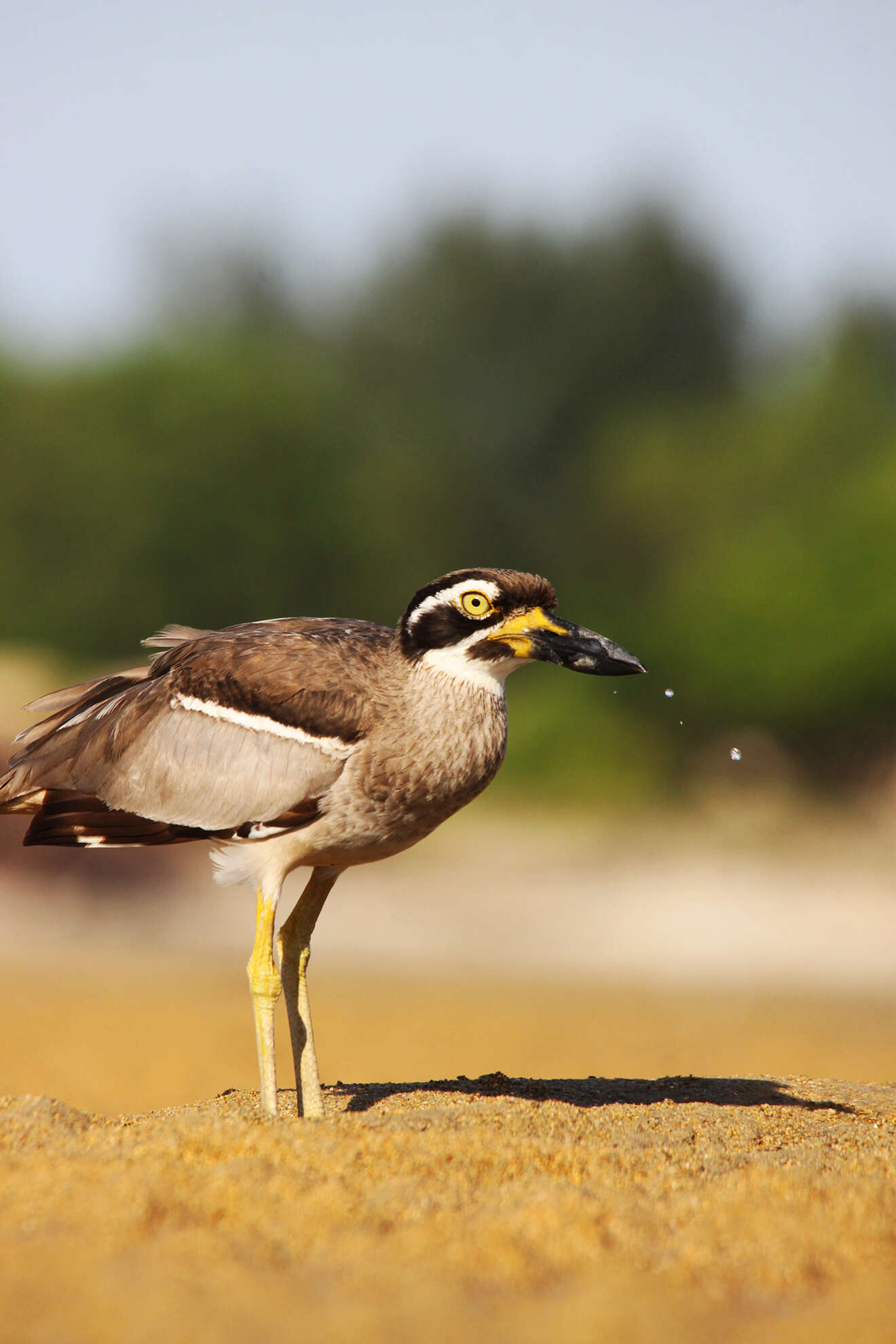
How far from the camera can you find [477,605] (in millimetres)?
5949

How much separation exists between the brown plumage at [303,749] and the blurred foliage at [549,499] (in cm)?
2038

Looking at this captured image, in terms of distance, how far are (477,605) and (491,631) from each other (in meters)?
0.13

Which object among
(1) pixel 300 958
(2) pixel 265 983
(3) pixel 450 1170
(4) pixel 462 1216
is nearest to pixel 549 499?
(1) pixel 300 958

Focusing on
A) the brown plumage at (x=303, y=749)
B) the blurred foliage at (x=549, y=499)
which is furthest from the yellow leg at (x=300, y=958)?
the blurred foliage at (x=549, y=499)

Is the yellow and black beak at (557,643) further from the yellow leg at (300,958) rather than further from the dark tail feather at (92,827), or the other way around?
the dark tail feather at (92,827)

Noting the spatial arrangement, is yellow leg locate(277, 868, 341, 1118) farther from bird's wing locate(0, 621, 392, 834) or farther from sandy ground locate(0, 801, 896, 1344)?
bird's wing locate(0, 621, 392, 834)

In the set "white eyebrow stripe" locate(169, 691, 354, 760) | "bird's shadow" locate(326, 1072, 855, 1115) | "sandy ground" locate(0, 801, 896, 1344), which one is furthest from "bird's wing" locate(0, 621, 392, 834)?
"bird's shadow" locate(326, 1072, 855, 1115)

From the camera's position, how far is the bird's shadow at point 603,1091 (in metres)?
6.68

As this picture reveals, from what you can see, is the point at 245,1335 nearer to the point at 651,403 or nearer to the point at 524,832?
the point at 524,832

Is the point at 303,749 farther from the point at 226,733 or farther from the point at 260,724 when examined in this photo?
the point at 226,733

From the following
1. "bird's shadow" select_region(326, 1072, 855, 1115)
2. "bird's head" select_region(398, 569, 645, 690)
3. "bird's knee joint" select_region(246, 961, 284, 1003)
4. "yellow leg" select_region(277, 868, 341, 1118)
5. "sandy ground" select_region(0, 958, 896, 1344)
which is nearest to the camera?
"sandy ground" select_region(0, 958, 896, 1344)

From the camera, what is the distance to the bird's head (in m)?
5.92

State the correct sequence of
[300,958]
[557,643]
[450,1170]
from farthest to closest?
[300,958]
[557,643]
[450,1170]

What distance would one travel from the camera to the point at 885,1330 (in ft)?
10.2
